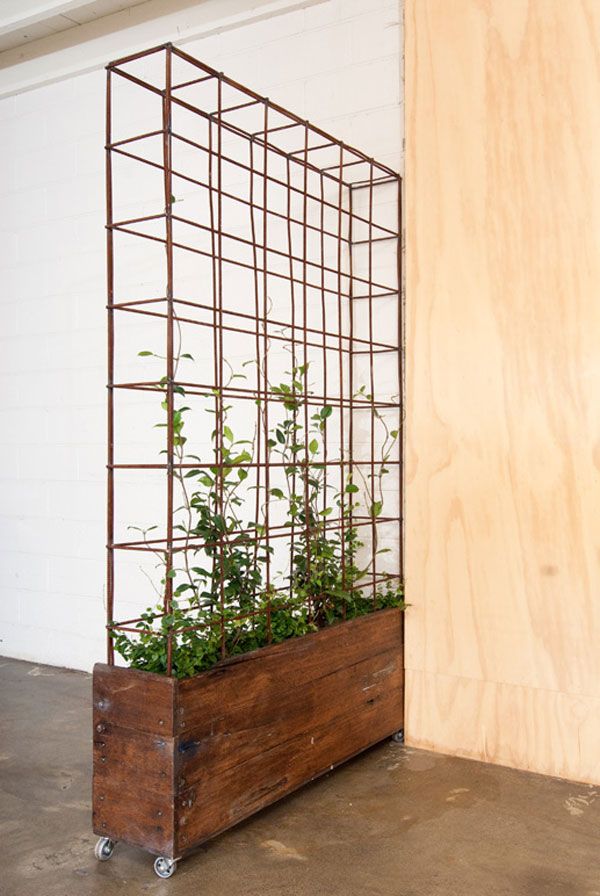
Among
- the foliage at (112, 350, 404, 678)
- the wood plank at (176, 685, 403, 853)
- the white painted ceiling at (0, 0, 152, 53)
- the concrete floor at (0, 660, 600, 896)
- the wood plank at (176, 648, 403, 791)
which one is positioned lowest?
the concrete floor at (0, 660, 600, 896)

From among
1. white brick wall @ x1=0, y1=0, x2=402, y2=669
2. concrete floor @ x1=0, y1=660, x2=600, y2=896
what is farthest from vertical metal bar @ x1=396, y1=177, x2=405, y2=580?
white brick wall @ x1=0, y1=0, x2=402, y2=669

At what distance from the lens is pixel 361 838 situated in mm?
2543

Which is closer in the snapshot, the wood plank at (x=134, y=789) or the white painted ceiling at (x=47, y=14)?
the wood plank at (x=134, y=789)

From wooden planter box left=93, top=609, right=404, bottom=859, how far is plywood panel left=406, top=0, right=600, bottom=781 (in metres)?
0.52

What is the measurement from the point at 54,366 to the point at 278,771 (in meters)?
2.83

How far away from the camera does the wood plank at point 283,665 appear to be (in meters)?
2.39

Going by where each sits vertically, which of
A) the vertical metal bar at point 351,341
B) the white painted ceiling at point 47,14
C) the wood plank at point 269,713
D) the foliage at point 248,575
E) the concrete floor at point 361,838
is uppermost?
the white painted ceiling at point 47,14

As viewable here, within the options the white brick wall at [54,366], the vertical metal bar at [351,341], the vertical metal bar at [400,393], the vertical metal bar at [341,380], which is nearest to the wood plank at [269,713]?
the vertical metal bar at [341,380]

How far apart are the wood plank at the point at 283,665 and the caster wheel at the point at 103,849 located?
1.41ft

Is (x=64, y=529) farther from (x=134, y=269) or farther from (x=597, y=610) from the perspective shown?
(x=597, y=610)

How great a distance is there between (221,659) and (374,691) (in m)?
0.87

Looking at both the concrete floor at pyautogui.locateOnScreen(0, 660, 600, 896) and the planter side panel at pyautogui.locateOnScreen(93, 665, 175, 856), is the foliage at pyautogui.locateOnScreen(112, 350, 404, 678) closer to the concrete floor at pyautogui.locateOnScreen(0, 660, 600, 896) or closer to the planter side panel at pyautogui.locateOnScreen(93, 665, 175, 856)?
the planter side panel at pyautogui.locateOnScreen(93, 665, 175, 856)

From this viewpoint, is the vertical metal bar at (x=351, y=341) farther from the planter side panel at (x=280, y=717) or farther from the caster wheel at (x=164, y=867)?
the caster wheel at (x=164, y=867)

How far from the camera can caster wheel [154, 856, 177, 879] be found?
2.32 meters
